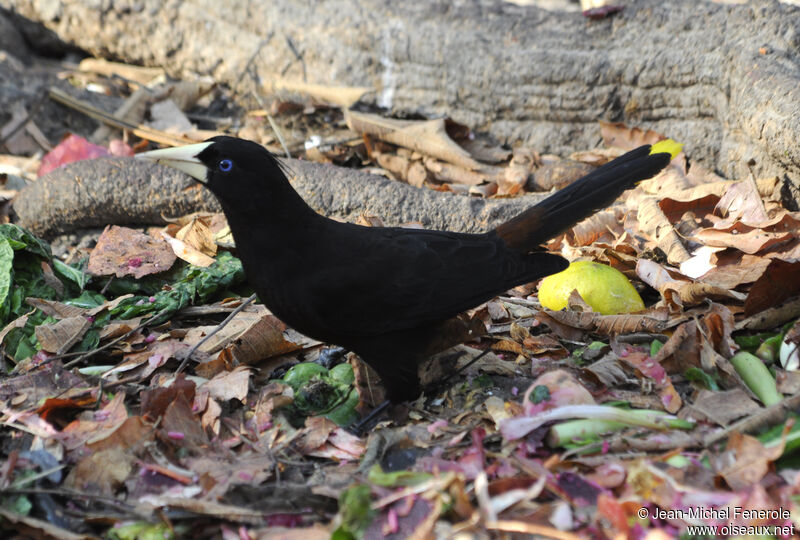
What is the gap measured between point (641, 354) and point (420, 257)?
3.07ft

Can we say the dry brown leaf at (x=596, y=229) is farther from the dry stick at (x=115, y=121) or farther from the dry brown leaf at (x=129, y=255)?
the dry stick at (x=115, y=121)

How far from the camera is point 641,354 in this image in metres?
2.97

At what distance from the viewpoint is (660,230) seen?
406 centimetres

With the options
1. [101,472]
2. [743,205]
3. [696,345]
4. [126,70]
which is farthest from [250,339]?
[126,70]

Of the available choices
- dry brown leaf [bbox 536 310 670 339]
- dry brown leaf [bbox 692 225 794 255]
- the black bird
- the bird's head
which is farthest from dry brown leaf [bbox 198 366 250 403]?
dry brown leaf [bbox 692 225 794 255]

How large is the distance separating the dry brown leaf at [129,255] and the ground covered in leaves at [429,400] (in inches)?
0.5

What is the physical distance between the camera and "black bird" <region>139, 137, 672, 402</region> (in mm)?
2932

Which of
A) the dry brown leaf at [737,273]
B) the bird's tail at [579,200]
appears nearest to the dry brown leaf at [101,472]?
the bird's tail at [579,200]

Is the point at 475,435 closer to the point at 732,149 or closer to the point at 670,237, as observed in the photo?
the point at 670,237

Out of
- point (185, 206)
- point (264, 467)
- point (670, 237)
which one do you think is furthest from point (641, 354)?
point (185, 206)

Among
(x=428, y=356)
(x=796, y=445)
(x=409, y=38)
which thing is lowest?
(x=428, y=356)

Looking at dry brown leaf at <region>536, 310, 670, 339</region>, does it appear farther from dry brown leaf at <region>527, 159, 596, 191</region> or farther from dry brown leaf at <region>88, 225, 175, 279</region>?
dry brown leaf at <region>88, 225, 175, 279</region>

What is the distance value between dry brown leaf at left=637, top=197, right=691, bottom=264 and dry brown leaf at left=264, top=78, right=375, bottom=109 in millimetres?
2359

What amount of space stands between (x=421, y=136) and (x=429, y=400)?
2.42 m
